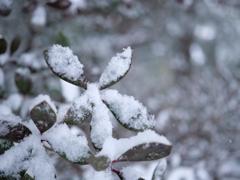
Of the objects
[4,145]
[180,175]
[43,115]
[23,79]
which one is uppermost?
[43,115]

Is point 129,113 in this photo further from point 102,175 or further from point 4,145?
point 4,145

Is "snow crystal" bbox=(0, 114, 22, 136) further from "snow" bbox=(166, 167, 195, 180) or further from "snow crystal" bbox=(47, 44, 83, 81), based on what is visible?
"snow" bbox=(166, 167, 195, 180)

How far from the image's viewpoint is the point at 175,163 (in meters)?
1.38

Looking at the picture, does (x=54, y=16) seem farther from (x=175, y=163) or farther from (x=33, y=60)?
(x=175, y=163)

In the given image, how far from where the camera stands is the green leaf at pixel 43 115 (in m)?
0.42

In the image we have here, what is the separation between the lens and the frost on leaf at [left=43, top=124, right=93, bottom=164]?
1.38 ft

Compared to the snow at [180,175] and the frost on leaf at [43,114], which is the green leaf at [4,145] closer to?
the frost on leaf at [43,114]

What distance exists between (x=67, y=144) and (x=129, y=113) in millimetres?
143

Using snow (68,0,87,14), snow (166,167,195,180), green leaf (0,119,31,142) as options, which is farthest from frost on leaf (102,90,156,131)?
snow (166,167,195,180)

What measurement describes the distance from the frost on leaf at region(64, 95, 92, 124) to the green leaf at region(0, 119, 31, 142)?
0.32 ft

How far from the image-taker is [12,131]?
0.45m

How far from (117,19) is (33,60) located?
0.93 meters

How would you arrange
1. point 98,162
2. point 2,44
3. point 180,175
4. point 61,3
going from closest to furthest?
point 98,162 < point 2,44 < point 61,3 < point 180,175

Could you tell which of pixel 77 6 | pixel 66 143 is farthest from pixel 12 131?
pixel 77 6
